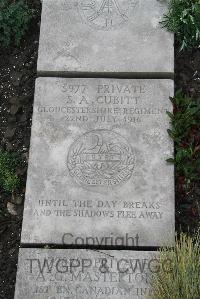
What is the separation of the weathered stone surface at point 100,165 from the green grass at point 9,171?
0.86ft

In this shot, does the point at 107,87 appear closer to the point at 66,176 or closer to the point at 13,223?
the point at 66,176

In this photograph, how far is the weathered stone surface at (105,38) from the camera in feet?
16.2

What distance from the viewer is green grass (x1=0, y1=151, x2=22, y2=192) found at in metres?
4.73

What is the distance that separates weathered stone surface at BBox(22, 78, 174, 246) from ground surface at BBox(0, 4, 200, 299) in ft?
0.98

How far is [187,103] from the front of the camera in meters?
4.79

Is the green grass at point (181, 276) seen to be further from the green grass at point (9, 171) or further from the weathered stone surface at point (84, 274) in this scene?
the green grass at point (9, 171)

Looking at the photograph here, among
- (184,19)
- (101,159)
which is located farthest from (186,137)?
(184,19)

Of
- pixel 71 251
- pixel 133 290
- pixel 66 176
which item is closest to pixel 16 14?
pixel 66 176

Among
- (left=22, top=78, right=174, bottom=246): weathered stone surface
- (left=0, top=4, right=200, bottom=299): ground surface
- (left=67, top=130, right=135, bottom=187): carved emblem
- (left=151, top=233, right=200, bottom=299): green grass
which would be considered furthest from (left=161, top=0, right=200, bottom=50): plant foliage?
(left=151, top=233, right=200, bottom=299): green grass

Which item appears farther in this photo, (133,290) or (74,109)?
(74,109)

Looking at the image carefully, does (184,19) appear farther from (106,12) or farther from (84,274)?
(84,274)

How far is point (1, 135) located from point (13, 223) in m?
0.85

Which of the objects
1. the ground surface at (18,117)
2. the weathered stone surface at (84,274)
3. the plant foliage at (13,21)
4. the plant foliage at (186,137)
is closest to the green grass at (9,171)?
the ground surface at (18,117)

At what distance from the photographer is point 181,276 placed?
3.96m
